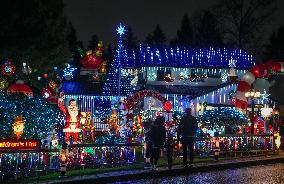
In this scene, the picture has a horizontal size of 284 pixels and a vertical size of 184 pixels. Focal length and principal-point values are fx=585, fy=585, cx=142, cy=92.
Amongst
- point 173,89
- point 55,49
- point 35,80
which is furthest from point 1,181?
point 173,89

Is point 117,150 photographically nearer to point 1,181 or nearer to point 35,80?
point 1,181

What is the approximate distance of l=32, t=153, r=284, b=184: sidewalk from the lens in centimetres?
1742

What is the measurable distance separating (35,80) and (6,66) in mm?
4945

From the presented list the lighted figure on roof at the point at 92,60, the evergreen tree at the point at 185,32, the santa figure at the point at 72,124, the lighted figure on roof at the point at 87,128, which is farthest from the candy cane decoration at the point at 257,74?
the evergreen tree at the point at 185,32

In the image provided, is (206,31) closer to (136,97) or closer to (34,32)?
(136,97)

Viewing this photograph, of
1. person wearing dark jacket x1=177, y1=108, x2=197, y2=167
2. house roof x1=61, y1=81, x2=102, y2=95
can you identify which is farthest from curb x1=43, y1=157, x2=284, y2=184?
house roof x1=61, y1=81, x2=102, y2=95

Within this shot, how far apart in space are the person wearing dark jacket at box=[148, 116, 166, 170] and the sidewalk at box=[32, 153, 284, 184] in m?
0.50

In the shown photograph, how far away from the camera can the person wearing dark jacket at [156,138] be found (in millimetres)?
20547

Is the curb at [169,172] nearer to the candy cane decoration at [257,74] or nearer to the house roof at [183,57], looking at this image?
the candy cane decoration at [257,74]

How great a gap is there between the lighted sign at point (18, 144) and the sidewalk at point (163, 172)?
1643 mm

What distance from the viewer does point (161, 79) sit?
165 feet

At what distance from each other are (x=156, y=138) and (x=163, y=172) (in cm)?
139

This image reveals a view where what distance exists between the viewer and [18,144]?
17.8m

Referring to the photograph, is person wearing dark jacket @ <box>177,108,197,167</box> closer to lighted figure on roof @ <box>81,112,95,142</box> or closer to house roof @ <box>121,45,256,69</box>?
lighted figure on roof @ <box>81,112,95,142</box>
